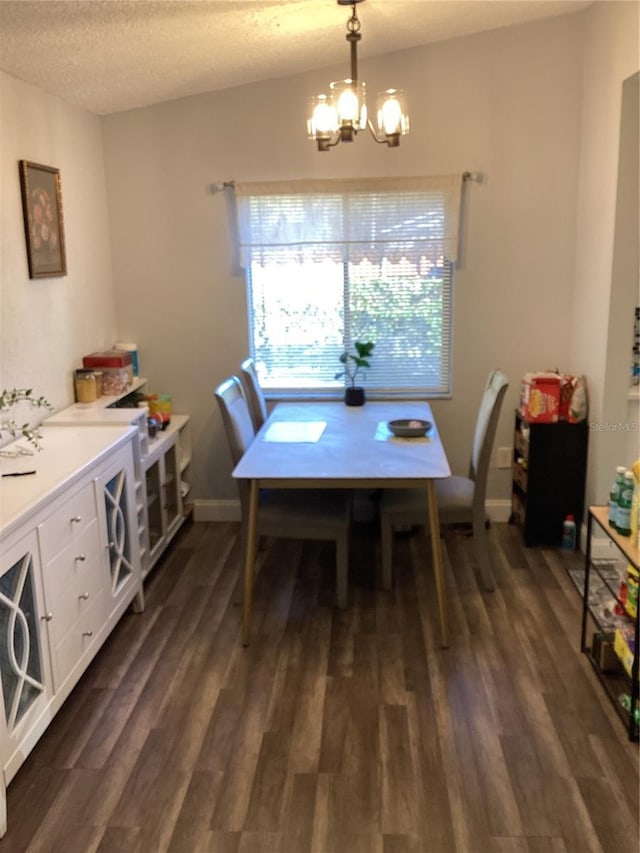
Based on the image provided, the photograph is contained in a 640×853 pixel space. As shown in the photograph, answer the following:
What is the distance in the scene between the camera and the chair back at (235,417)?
3191mm

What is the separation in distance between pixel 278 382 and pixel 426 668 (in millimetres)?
1983

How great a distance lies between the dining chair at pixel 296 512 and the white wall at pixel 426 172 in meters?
1.03

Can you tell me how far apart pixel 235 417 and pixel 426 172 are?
1.71 m

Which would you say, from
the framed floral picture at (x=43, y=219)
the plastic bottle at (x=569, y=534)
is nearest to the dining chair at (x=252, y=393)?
the framed floral picture at (x=43, y=219)

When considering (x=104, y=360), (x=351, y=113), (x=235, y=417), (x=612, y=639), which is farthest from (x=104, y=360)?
(x=612, y=639)

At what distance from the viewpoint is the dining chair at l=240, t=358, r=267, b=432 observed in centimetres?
391

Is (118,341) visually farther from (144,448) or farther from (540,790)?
(540,790)

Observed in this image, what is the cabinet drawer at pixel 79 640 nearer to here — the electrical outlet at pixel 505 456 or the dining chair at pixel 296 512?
the dining chair at pixel 296 512

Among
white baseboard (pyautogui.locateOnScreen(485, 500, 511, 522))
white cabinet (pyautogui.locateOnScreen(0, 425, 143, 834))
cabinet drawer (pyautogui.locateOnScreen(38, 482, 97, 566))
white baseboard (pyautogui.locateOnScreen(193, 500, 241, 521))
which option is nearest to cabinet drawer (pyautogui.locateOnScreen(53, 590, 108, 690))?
white cabinet (pyautogui.locateOnScreen(0, 425, 143, 834))

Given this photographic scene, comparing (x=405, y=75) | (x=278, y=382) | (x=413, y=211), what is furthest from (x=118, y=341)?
(x=405, y=75)

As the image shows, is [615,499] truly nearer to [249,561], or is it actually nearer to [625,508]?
[625,508]

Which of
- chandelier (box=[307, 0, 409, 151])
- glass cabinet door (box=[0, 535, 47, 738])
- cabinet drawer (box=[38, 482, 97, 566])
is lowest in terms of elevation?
glass cabinet door (box=[0, 535, 47, 738])

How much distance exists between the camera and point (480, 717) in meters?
2.55

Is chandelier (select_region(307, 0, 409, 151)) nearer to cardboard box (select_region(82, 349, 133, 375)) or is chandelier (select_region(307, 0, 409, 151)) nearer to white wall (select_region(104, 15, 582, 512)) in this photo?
white wall (select_region(104, 15, 582, 512))
